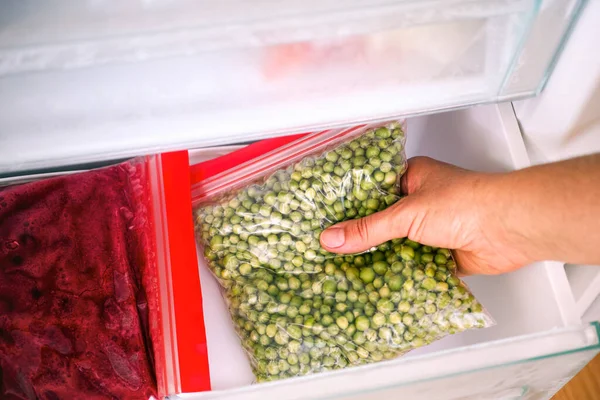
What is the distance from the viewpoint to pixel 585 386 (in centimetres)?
132

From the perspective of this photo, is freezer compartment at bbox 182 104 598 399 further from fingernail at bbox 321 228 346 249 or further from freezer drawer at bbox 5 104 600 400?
fingernail at bbox 321 228 346 249

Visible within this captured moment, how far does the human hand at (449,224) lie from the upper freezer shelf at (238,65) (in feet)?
0.50

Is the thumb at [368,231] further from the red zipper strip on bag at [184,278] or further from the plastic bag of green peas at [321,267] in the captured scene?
the red zipper strip on bag at [184,278]

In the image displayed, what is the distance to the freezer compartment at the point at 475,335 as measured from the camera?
2.31 feet

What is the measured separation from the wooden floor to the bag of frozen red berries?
3.23ft

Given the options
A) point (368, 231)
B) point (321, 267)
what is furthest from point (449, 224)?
point (321, 267)

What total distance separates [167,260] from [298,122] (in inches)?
13.1

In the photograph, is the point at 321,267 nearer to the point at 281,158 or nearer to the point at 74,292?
the point at 281,158

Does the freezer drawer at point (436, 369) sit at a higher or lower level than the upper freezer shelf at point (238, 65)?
lower

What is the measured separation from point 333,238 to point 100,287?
0.37m

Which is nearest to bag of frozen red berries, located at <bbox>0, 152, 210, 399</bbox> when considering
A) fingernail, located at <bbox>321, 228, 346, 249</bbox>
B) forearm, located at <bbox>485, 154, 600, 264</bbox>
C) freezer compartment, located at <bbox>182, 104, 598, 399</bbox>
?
freezer compartment, located at <bbox>182, 104, 598, 399</bbox>

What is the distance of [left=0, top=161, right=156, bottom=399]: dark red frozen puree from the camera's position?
706 millimetres

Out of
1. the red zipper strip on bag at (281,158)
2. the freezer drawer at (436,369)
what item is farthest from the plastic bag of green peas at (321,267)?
the freezer drawer at (436,369)

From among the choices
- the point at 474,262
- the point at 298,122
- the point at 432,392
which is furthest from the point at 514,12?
the point at 432,392
